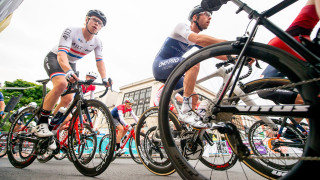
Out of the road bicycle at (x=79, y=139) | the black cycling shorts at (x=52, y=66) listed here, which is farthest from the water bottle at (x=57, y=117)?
the black cycling shorts at (x=52, y=66)

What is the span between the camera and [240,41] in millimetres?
939

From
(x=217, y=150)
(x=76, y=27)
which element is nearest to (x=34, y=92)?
(x=76, y=27)

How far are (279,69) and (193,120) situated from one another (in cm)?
89

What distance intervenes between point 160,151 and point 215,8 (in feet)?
7.38

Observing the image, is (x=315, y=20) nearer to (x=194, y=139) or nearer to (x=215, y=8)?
(x=215, y=8)

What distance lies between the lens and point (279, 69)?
0.79m

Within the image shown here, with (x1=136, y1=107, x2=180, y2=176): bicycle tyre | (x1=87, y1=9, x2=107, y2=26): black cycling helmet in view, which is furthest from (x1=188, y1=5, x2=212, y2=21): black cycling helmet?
(x1=87, y1=9, x2=107, y2=26): black cycling helmet

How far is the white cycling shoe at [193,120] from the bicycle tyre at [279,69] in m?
0.30

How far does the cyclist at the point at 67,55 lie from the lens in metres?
2.58

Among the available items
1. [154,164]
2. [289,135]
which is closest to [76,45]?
[154,164]

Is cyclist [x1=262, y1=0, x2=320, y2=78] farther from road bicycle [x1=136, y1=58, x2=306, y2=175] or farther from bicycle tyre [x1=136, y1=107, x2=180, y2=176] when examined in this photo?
bicycle tyre [x1=136, y1=107, x2=180, y2=176]

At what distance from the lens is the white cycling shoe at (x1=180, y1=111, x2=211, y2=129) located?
131 centimetres

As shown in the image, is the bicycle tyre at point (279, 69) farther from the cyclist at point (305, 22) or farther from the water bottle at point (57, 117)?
the water bottle at point (57, 117)

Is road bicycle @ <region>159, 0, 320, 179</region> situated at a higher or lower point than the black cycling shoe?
higher
